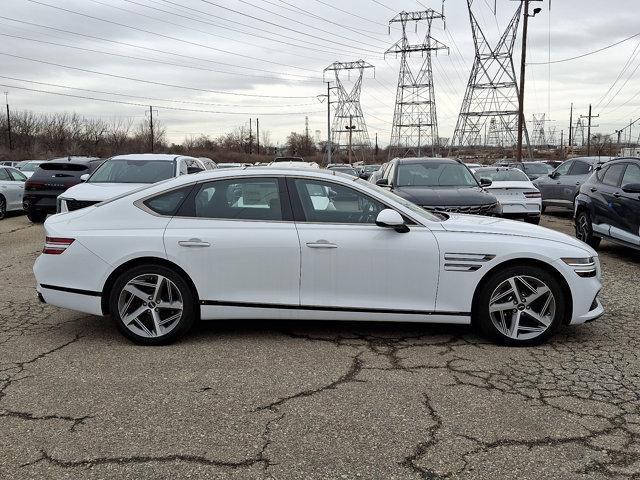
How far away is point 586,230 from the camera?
9984 millimetres

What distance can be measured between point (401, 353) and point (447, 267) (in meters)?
0.80

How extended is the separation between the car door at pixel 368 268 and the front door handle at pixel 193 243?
0.80 m

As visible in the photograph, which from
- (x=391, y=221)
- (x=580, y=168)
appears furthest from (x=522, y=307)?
(x=580, y=168)

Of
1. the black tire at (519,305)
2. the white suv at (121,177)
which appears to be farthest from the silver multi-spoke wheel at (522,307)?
the white suv at (121,177)

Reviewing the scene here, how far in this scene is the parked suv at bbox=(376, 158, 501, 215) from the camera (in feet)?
29.9

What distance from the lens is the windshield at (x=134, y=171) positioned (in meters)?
11.0

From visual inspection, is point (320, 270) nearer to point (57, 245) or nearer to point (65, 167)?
point (57, 245)

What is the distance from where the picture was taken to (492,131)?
Result: 63.7 metres

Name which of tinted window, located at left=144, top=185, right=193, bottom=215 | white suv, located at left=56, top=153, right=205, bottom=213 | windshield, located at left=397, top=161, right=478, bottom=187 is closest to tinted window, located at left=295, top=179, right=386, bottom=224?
tinted window, located at left=144, top=185, right=193, bottom=215

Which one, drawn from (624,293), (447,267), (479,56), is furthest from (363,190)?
(479,56)

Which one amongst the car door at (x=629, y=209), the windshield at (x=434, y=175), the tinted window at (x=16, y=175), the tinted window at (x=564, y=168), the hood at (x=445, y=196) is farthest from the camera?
the tinted window at (x=16, y=175)

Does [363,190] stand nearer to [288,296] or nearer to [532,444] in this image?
[288,296]

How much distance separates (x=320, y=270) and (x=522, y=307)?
1.69 metres

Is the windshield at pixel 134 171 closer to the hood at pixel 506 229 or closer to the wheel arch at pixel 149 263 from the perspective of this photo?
the wheel arch at pixel 149 263
